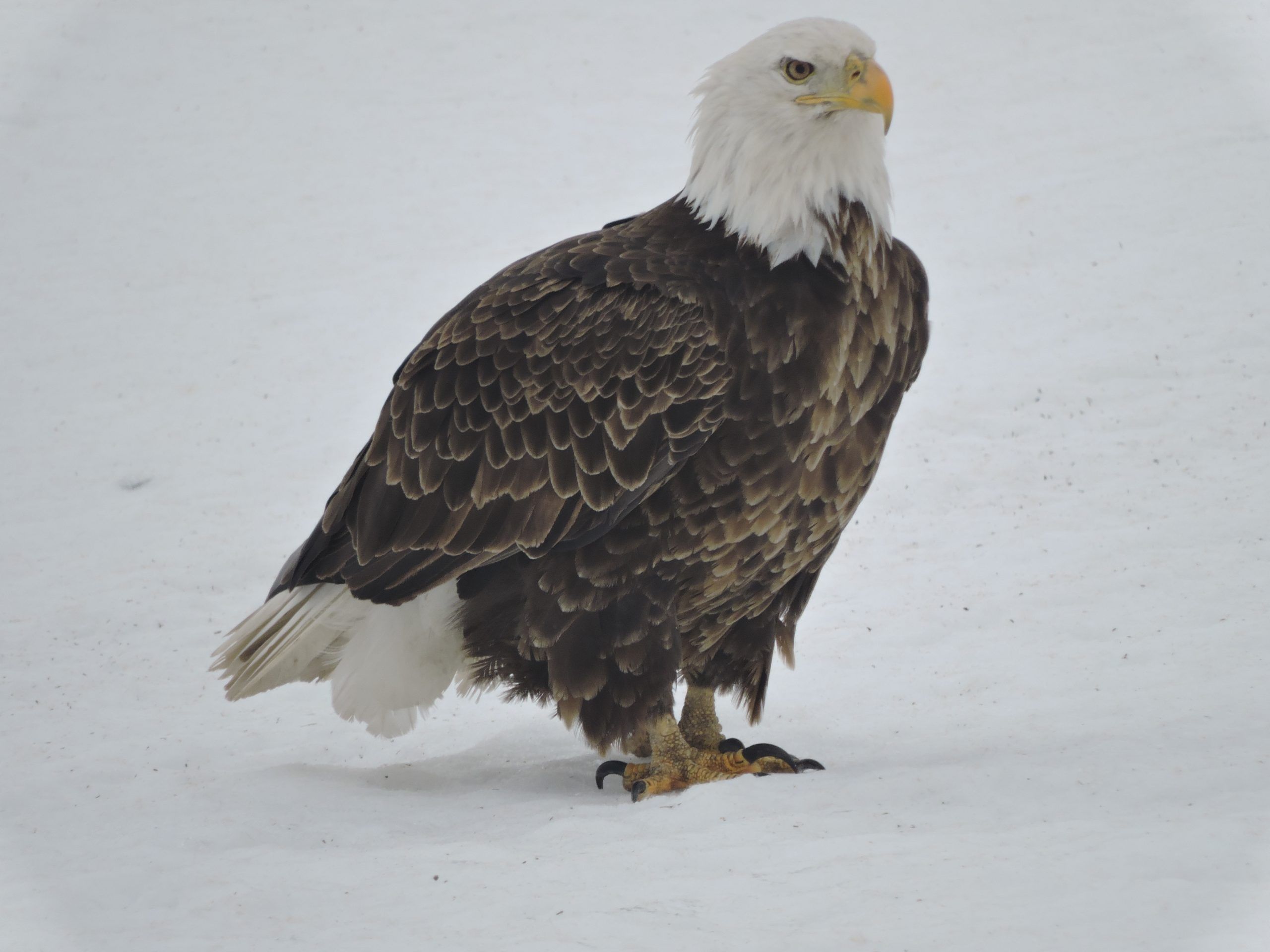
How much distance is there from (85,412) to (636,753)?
5.54 m

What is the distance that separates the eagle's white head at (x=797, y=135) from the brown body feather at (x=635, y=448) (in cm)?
7

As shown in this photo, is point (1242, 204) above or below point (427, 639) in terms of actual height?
above

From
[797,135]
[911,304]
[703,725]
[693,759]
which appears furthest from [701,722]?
[797,135]

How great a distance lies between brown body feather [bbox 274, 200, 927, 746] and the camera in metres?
4.45

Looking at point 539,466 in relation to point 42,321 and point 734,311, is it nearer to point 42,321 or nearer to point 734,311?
point 734,311

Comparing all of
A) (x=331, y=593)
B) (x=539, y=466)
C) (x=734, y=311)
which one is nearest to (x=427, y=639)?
(x=331, y=593)

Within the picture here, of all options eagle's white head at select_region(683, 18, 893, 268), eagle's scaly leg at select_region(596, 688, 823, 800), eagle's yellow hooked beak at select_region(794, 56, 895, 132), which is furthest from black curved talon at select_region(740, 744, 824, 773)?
eagle's yellow hooked beak at select_region(794, 56, 895, 132)

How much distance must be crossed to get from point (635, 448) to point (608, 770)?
1.26 metres

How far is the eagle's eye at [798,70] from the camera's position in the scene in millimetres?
4445

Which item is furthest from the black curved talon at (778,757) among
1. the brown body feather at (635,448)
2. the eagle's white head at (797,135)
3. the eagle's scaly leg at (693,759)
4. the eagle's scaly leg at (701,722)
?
the eagle's white head at (797,135)

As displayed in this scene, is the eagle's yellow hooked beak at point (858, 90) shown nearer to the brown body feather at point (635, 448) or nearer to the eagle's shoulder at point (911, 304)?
the brown body feather at point (635, 448)

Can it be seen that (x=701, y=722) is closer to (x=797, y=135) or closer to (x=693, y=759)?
(x=693, y=759)

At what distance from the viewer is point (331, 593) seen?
5133mm

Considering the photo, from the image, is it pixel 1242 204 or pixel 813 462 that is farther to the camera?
pixel 1242 204
